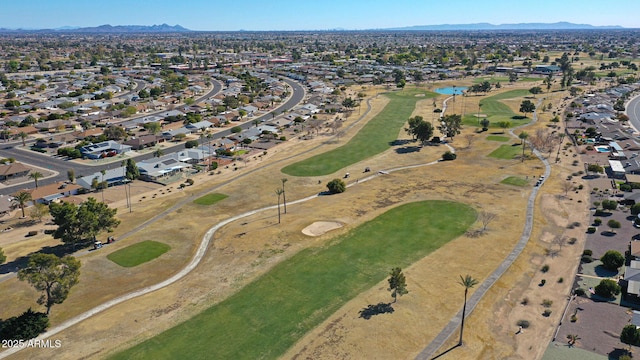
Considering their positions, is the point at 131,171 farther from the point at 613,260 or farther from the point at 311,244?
the point at 613,260

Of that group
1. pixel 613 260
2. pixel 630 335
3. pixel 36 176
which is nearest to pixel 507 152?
pixel 613 260

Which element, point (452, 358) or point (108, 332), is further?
point (108, 332)

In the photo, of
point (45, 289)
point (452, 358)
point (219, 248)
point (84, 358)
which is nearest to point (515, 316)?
point (452, 358)

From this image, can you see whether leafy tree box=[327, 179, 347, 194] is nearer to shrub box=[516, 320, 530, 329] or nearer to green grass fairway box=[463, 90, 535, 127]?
shrub box=[516, 320, 530, 329]

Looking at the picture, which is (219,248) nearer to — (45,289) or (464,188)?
(45,289)

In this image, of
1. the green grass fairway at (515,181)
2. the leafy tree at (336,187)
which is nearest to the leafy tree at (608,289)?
the green grass fairway at (515,181)

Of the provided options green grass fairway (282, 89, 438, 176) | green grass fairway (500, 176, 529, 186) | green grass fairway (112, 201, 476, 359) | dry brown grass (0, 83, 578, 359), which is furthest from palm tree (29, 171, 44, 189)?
green grass fairway (500, 176, 529, 186)
